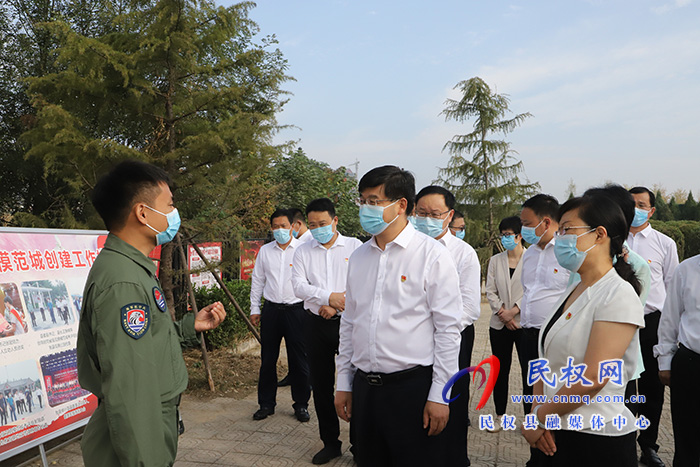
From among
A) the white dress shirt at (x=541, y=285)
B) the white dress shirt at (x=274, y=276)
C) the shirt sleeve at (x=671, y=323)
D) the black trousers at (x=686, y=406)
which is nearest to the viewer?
the black trousers at (x=686, y=406)

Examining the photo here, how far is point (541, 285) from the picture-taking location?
4.07m

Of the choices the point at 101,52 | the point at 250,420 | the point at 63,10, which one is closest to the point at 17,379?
the point at 250,420

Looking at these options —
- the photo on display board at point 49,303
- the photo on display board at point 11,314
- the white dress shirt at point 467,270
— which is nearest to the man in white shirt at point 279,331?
the white dress shirt at point 467,270

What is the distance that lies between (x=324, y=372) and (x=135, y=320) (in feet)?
8.68

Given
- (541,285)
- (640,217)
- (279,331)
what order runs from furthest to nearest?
(279,331)
(640,217)
(541,285)

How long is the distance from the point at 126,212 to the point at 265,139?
13.0 ft

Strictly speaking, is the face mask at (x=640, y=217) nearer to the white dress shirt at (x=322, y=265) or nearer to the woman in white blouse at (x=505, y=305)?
the woman in white blouse at (x=505, y=305)

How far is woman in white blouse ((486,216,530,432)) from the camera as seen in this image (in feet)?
15.6

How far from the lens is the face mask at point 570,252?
7.30ft

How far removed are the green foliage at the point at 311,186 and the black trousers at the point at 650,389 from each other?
374 inches

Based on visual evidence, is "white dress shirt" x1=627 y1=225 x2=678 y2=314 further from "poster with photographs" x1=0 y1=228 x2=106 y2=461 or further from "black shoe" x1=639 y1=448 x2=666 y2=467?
"poster with photographs" x1=0 y1=228 x2=106 y2=461

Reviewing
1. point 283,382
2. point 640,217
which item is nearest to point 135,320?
point 640,217

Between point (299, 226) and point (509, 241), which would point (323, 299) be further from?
point (299, 226)

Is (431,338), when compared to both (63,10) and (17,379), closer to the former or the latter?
(17,379)
